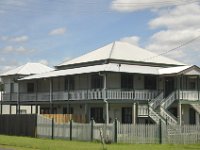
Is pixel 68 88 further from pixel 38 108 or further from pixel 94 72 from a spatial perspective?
pixel 38 108

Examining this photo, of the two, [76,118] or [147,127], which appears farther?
Answer: [76,118]

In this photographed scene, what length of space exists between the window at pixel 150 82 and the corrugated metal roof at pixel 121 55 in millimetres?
2329

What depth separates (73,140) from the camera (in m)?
31.6

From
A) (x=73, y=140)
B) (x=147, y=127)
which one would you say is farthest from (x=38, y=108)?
(x=147, y=127)

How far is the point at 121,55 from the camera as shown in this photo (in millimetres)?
46406

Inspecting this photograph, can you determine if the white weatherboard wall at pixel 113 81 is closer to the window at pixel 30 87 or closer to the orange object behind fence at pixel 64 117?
the orange object behind fence at pixel 64 117

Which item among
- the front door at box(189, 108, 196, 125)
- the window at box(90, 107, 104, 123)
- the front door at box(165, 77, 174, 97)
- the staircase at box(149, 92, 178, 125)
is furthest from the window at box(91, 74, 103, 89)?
the front door at box(189, 108, 196, 125)

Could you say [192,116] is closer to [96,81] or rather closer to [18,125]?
[96,81]

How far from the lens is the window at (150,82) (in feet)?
147

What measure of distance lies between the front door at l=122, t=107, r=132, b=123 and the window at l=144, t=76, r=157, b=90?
2.73 metres

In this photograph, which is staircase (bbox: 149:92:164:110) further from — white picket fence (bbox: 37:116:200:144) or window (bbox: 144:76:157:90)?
white picket fence (bbox: 37:116:200:144)

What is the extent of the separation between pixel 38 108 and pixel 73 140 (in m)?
25.5

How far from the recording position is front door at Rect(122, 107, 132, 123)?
44156 millimetres

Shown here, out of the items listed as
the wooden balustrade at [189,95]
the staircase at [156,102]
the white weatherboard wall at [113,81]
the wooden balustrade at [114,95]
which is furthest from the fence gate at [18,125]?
the wooden balustrade at [189,95]
